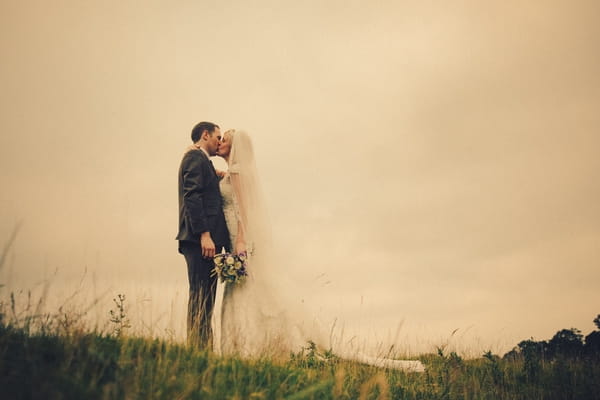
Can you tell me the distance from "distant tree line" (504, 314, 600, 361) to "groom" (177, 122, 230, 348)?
17.6 ft

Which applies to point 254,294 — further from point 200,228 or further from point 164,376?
point 164,376

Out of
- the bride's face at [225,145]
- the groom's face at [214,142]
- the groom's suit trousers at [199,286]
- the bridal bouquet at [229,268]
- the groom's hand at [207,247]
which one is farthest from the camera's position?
the bride's face at [225,145]

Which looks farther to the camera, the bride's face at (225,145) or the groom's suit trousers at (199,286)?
the bride's face at (225,145)

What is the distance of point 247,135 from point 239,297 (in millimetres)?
2660

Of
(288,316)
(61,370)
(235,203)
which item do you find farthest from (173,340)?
(235,203)

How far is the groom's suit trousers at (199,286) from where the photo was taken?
5628mm

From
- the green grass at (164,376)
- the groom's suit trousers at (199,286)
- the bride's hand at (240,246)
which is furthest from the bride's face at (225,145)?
the green grass at (164,376)

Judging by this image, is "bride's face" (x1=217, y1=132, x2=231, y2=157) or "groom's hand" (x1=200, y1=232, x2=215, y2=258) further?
"bride's face" (x1=217, y1=132, x2=231, y2=157)

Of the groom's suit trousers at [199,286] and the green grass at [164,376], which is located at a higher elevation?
the groom's suit trousers at [199,286]

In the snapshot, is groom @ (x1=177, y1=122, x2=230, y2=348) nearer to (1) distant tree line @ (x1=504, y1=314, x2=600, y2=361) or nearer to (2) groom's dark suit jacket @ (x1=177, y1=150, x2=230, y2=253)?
(2) groom's dark suit jacket @ (x1=177, y1=150, x2=230, y2=253)

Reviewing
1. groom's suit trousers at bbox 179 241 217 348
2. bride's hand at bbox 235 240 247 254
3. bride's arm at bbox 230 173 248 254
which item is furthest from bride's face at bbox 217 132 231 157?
groom's suit trousers at bbox 179 241 217 348

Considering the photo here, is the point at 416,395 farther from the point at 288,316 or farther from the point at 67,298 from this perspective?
the point at 67,298

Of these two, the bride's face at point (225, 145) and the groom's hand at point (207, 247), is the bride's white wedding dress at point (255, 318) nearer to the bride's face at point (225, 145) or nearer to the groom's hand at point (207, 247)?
the groom's hand at point (207, 247)

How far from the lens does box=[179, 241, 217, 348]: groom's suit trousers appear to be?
18.5 ft
